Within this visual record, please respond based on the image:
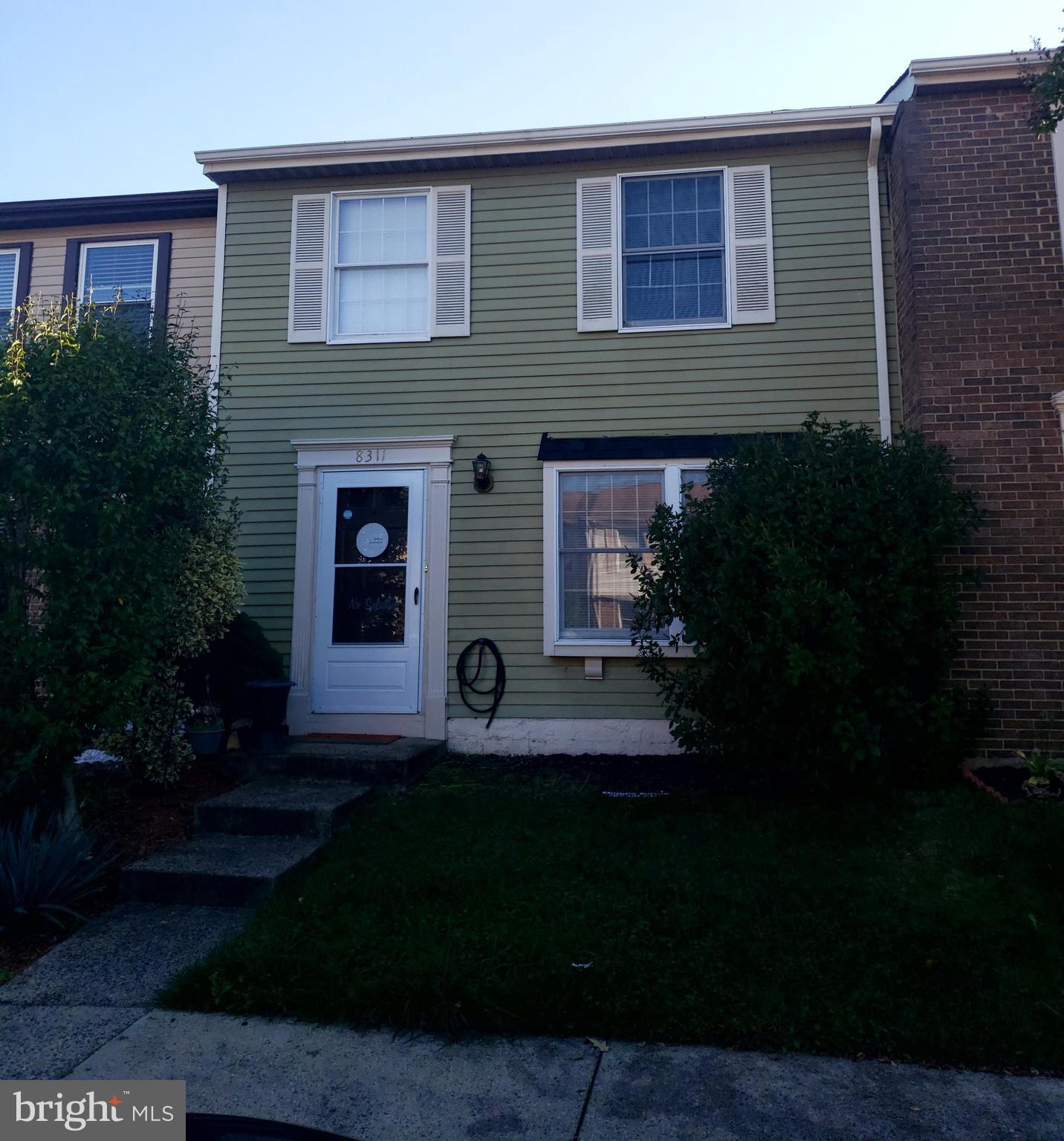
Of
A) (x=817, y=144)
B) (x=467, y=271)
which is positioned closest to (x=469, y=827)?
(x=467, y=271)

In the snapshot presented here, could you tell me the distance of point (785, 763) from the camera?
19.1ft

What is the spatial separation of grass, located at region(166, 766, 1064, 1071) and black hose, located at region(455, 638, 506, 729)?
2.10 meters

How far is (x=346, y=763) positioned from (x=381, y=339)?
3908 millimetres

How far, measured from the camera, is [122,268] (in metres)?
9.30

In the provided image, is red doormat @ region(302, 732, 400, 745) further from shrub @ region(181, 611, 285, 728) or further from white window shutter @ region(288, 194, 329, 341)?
white window shutter @ region(288, 194, 329, 341)

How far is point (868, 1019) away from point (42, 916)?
3744 millimetres

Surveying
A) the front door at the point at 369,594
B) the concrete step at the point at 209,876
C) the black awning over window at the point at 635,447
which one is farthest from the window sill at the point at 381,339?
the concrete step at the point at 209,876

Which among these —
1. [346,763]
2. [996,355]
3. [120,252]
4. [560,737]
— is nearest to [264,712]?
[346,763]

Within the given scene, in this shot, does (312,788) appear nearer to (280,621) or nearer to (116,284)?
(280,621)

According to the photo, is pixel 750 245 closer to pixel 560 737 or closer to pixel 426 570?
pixel 426 570

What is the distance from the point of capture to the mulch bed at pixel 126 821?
4379mm

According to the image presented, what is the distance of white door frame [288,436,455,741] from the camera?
788cm

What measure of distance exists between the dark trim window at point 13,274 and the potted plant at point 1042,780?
32.1 ft

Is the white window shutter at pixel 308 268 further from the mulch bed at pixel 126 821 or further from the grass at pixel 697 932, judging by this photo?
the grass at pixel 697 932
